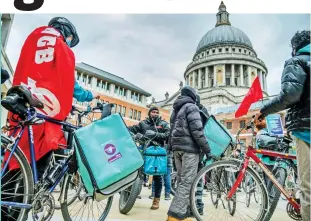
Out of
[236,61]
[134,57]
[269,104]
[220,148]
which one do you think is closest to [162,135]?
[220,148]

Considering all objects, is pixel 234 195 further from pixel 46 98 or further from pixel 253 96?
pixel 253 96

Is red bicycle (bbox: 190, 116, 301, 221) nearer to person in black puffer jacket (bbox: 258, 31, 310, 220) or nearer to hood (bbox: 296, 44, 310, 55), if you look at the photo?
person in black puffer jacket (bbox: 258, 31, 310, 220)

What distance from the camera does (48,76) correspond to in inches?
70.3

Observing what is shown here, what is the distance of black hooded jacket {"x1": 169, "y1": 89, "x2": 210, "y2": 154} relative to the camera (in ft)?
7.91

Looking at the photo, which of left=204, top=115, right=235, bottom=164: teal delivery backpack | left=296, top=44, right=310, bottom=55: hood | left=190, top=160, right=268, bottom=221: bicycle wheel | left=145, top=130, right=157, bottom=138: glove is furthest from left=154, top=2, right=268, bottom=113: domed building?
left=296, top=44, right=310, bottom=55: hood

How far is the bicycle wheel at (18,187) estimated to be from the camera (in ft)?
4.82

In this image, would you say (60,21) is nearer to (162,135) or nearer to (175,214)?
(175,214)

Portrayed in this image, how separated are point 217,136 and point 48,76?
1.93 meters

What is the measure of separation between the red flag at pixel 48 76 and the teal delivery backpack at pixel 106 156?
0.84 ft

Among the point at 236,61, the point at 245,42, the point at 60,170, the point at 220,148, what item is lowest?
the point at 60,170

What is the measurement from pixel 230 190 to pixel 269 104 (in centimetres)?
79
